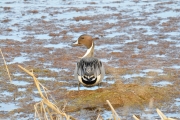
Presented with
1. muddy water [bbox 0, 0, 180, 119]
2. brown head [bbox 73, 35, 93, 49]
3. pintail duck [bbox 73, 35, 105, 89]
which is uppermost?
brown head [bbox 73, 35, 93, 49]

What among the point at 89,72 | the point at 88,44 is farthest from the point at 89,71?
the point at 88,44

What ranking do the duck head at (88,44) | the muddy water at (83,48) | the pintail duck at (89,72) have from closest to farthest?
the pintail duck at (89,72)
the muddy water at (83,48)
the duck head at (88,44)

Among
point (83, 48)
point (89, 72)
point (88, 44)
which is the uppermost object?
point (88, 44)

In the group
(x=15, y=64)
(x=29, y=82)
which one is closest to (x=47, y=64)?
(x=15, y=64)

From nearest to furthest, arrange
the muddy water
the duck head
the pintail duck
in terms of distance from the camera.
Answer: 1. the pintail duck
2. the muddy water
3. the duck head

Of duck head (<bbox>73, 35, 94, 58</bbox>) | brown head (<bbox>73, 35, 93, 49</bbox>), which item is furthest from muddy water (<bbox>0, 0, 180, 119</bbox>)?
brown head (<bbox>73, 35, 93, 49</bbox>)

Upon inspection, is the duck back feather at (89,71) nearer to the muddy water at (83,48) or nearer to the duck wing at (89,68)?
the duck wing at (89,68)

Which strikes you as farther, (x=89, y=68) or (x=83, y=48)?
(x=83, y=48)

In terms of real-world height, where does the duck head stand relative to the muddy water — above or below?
above

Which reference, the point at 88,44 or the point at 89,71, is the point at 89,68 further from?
the point at 88,44

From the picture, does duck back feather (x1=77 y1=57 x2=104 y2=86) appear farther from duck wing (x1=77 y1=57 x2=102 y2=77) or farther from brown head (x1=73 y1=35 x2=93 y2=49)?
brown head (x1=73 y1=35 x2=93 y2=49)

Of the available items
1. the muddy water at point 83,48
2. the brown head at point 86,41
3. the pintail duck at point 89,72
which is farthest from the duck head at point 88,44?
the pintail duck at point 89,72

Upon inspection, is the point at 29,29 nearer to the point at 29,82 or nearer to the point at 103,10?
the point at 103,10

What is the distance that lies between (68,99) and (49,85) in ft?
A: 3.75
